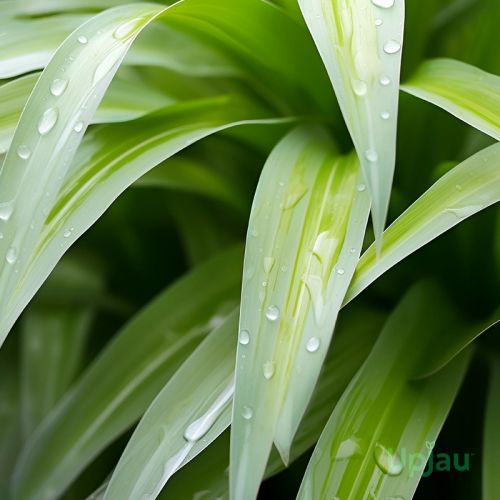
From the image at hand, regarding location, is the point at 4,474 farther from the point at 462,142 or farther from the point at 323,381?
the point at 462,142

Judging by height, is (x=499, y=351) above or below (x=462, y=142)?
below

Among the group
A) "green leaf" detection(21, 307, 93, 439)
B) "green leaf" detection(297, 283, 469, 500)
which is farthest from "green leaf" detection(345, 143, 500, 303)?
"green leaf" detection(21, 307, 93, 439)

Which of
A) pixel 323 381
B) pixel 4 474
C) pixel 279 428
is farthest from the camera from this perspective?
pixel 4 474

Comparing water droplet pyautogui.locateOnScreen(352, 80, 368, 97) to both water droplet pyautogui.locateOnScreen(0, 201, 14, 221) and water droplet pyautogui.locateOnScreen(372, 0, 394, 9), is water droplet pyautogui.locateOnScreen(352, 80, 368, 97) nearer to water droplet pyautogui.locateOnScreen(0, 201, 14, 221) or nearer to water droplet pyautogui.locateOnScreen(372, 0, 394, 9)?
water droplet pyautogui.locateOnScreen(372, 0, 394, 9)

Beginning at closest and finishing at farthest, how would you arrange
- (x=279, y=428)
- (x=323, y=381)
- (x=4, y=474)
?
(x=279, y=428)
(x=323, y=381)
(x=4, y=474)

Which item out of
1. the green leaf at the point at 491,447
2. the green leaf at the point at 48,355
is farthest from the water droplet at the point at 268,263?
the green leaf at the point at 48,355

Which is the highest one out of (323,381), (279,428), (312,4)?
(312,4)

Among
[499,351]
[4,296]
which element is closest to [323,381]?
[499,351]
